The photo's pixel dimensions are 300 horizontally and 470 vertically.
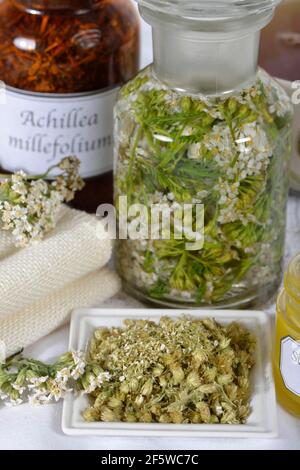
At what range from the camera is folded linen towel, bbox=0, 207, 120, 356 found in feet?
3.53

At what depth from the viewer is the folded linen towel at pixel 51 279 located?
1076 mm

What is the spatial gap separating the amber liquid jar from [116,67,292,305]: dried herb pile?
0.11m

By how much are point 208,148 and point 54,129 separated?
0.27m

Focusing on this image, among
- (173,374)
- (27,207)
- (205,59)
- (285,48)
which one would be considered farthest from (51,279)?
(285,48)

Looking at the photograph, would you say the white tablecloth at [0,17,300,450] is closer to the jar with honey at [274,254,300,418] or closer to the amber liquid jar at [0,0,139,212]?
the jar with honey at [274,254,300,418]

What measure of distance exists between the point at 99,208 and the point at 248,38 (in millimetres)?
347

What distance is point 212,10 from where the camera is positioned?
1.01 m

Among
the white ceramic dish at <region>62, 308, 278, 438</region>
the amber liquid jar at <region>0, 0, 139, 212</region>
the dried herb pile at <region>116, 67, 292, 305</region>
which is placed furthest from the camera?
the amber liquid jar at <region>0, 0, 139, 212</region>

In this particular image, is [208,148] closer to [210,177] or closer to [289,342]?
[210,177]

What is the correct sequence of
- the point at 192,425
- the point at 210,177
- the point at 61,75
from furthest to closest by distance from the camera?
the point at 61,75 → the point at 210,177 → the point at 192,425

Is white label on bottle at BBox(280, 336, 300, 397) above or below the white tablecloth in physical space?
above

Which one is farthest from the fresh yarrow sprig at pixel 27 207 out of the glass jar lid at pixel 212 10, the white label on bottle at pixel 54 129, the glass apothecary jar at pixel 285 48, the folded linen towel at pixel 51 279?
the glass apothecary jar at pixel 285 48

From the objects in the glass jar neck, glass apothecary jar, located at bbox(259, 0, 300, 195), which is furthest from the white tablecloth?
glass apothecary jar, located at bbox(259, 0, 300, 195)

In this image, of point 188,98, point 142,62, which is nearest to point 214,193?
point 188,98
